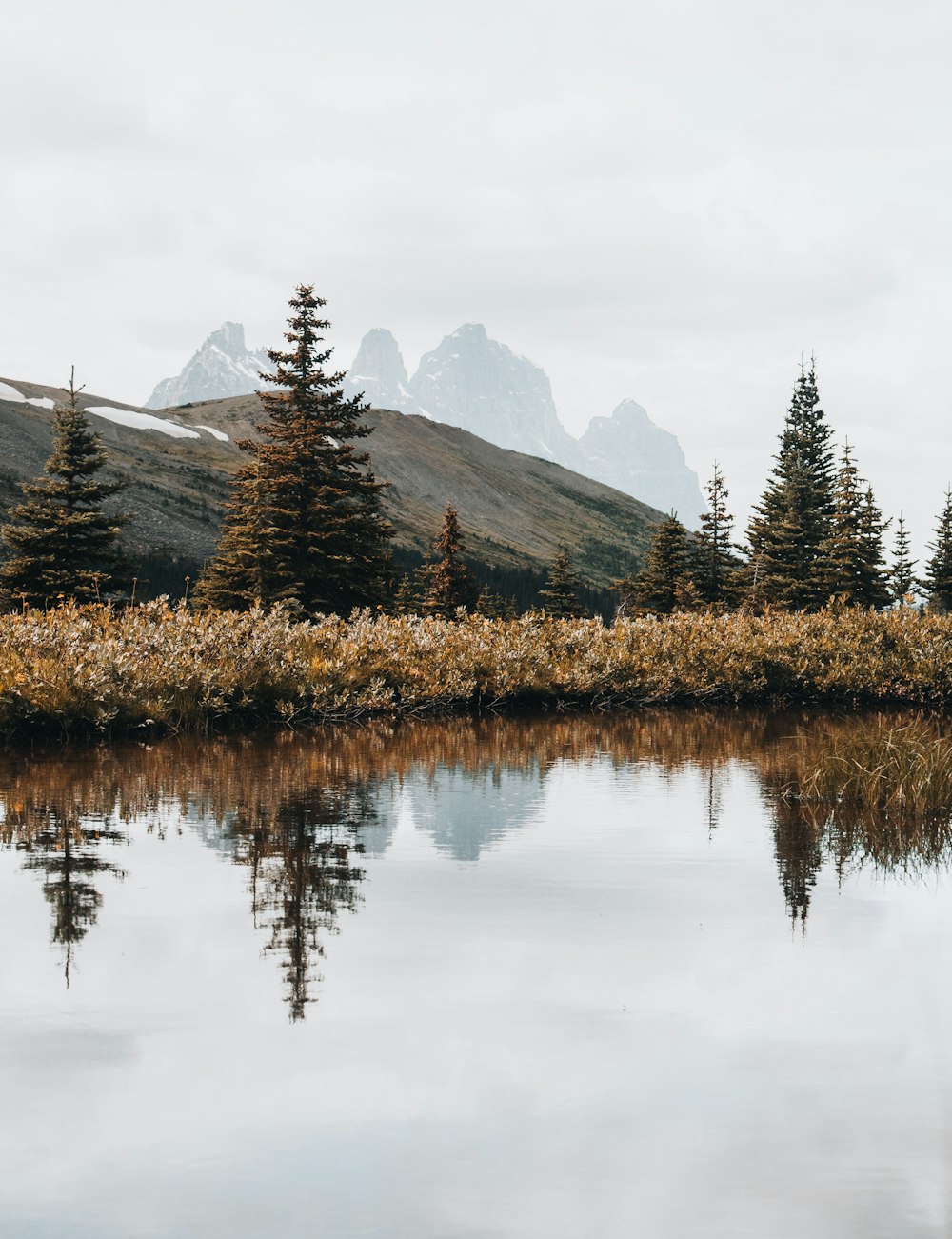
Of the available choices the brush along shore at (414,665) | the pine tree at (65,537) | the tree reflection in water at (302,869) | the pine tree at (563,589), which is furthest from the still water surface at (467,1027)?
the pine tree at (563,589)

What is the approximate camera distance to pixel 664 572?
5106cm

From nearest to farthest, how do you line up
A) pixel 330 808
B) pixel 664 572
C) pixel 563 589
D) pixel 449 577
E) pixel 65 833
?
pixel 65 833, pixel 330 808, pixel 449 577, pixel 664 572, pixel 563 589

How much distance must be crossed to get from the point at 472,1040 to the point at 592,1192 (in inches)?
48.7

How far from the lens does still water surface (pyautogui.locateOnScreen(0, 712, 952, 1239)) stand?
3619 mm

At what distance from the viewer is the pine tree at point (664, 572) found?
50.3 m

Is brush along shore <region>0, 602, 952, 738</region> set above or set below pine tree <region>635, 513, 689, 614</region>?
below

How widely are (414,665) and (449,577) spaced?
3063 centimetres

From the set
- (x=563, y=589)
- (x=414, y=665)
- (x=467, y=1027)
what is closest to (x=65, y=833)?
(x=467, y=1027)

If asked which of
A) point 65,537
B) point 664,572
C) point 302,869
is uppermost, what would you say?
point 664,572

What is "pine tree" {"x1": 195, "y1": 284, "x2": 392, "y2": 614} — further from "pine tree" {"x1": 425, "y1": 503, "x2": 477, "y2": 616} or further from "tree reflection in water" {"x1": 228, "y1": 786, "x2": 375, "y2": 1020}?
"tree reflection in water" {"x1": 228, "y1": 786, "x2": 375, "y2": 1020}

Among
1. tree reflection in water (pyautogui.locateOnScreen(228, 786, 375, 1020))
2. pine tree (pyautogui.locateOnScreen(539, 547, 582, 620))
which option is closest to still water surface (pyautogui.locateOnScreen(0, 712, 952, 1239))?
tree reflection in water (pyautogui.locateOnScreen(228, 786, 375, 1020))

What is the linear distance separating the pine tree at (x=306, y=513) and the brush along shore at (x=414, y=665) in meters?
10.3

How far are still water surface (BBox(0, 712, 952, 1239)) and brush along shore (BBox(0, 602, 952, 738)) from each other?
15.7 feet

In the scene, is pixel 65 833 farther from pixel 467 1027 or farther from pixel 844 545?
pixel 844 545
